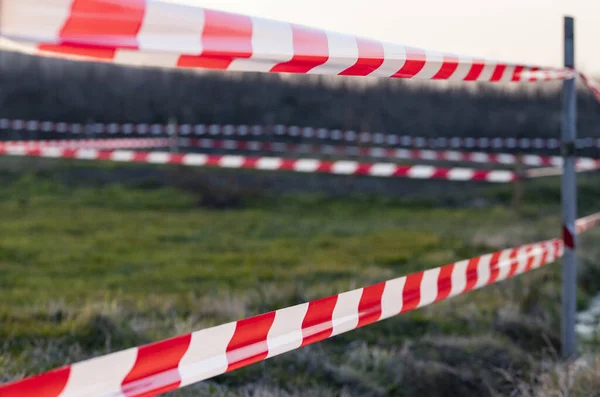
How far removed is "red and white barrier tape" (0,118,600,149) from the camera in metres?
21.7

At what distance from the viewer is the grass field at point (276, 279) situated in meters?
4.37

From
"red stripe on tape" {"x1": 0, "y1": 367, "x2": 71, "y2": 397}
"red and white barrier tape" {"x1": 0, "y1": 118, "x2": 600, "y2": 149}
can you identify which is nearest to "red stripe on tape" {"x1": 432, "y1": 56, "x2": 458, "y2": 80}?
"red stripe on tape" {"x1": 0, "y1": 367, "x2": 71, "y2": 397}

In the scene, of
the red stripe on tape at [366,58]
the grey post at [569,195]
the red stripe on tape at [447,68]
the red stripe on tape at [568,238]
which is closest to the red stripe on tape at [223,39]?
the red stripe on tape at [366,58]

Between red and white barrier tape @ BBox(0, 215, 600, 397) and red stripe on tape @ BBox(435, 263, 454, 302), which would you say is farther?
red stripe on tape @ BBox(435, 263, 454, 302)

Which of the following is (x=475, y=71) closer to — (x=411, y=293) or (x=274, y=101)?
(x=411, y=293)

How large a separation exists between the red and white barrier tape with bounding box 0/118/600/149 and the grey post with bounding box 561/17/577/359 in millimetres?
16605

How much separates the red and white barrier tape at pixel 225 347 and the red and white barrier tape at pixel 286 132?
60.0 ft

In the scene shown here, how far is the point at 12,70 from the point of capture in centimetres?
2506

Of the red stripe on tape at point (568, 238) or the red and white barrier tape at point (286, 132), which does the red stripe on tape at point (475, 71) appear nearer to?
the red stripe on tape at point (568, 238)

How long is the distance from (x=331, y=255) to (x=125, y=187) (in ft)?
23.8

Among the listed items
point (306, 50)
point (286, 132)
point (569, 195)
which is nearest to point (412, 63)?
point (306, 50)

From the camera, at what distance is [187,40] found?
80.9 inches

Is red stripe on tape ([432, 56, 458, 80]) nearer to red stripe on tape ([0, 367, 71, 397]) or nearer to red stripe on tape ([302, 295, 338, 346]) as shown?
red stripe on tape ([302, 295, 338, 346])

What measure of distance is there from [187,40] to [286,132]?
21.2 metres
